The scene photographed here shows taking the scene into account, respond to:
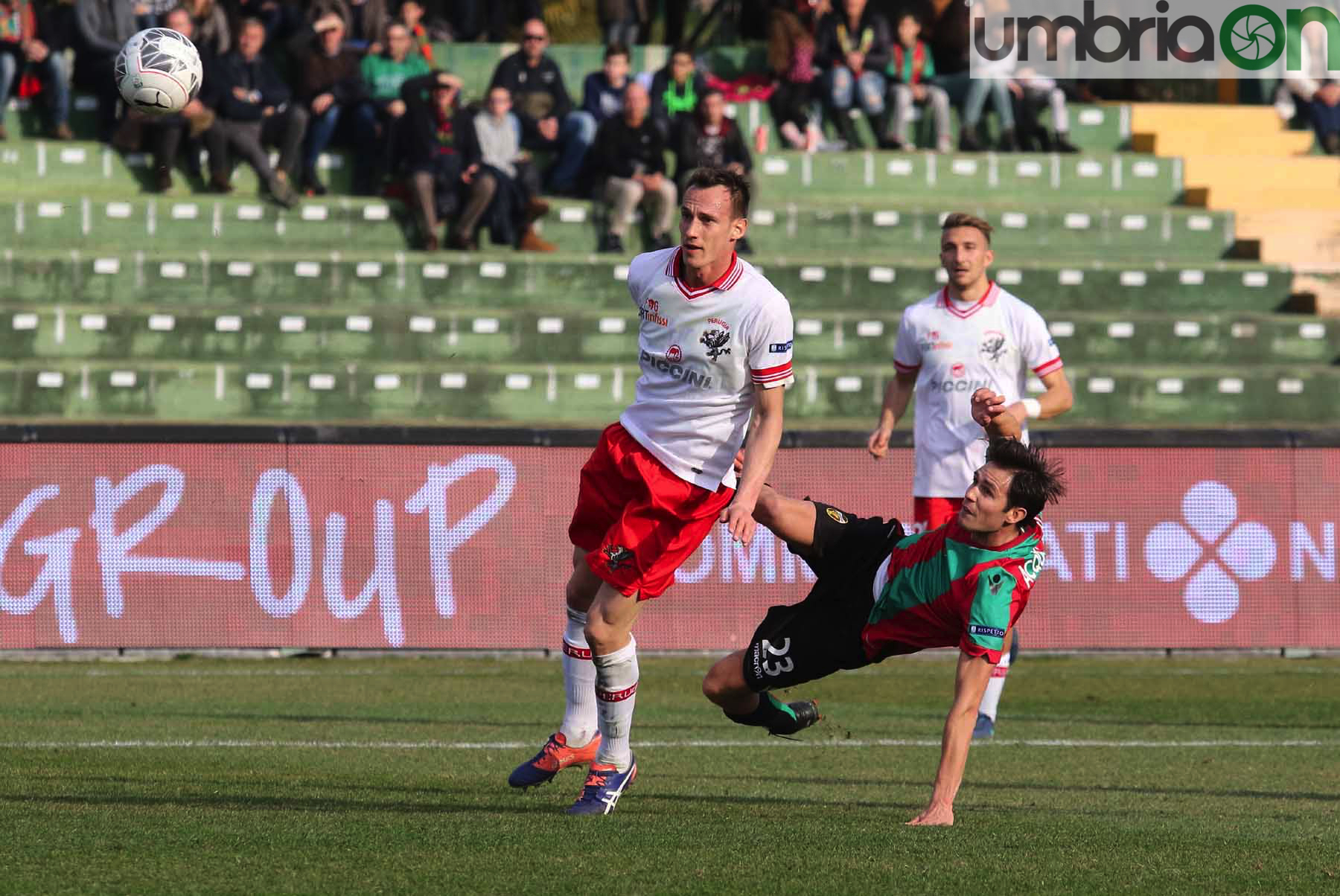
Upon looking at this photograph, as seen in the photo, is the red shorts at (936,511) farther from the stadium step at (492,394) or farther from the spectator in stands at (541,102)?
the spectator in stands at (541,102)

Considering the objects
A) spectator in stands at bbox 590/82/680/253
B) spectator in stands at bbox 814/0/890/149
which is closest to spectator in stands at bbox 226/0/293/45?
spectator in stands at bbox 590/82/680/253

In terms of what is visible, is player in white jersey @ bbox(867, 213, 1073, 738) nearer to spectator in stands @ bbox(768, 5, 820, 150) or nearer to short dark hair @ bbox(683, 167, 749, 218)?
short dark hair @ bbox(683, 167, 749, 218)

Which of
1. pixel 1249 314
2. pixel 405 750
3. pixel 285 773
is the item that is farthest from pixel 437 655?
pixel 1249 314

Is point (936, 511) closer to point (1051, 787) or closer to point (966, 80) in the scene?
point (1051, 787)

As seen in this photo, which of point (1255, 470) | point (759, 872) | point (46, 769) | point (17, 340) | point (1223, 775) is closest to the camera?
point (759, 872)

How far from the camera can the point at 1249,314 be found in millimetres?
17953

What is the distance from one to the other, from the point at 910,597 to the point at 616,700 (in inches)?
43.8

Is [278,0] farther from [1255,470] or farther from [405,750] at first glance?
[405,750]

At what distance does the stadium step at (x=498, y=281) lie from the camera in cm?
1691

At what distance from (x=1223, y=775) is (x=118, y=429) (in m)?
7.47

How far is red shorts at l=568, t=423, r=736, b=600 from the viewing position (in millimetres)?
6605

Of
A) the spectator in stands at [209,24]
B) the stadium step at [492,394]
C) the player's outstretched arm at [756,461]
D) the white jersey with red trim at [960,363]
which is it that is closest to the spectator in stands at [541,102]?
the spectator in stands at [209,24]

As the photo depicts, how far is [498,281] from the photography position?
57.1 ft

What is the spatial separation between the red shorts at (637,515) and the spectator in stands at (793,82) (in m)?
13.1
